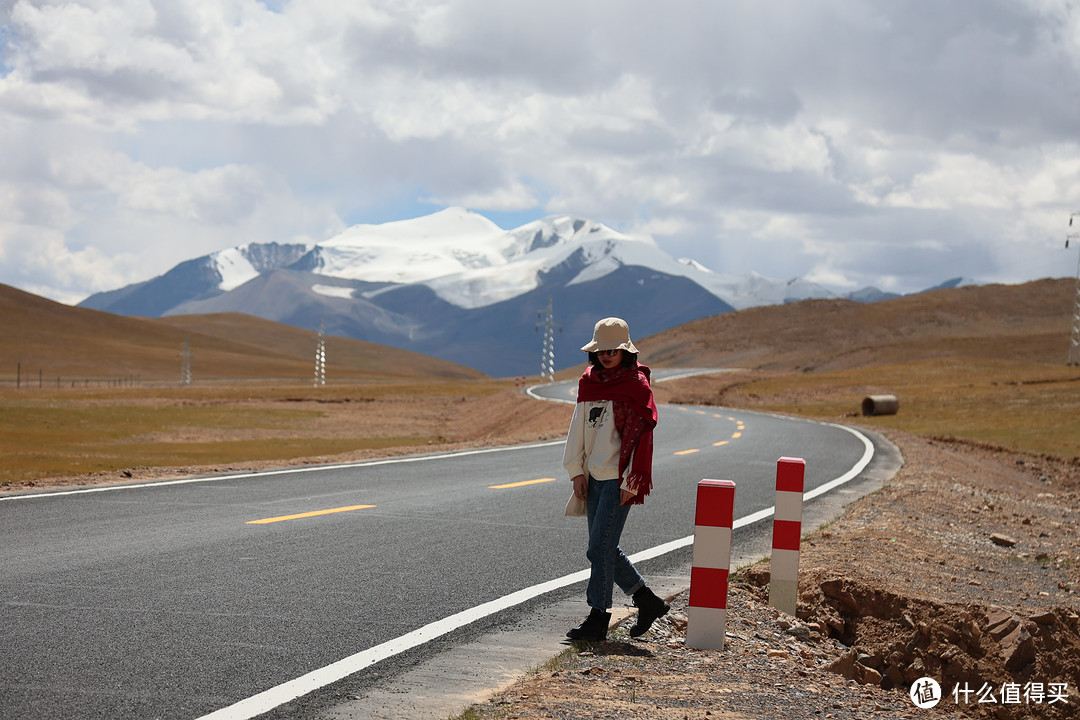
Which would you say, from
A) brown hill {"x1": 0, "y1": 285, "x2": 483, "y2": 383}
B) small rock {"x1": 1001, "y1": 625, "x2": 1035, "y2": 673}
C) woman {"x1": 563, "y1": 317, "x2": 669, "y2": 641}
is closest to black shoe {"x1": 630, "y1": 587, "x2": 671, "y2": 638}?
woman {"x1": 563, "y1": 317, "x2": 669, "y2": 641}

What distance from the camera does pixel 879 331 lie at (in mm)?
134500

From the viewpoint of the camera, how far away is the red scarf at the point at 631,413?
20.2 feet

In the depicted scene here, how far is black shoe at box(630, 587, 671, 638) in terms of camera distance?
6.43m

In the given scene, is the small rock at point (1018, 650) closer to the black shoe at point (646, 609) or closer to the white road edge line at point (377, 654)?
the black shoe at point (646, 609)

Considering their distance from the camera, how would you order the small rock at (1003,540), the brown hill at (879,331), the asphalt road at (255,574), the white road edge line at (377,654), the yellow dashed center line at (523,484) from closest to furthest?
the white road edge line at (377,654)
the asphalt road at (255,574)
the small rock at (1003,540)
the yellow dashed center line at (523,484)
the brown hill at (879,331)

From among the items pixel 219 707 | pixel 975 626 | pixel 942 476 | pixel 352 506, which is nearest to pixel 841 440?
pixel 942 476

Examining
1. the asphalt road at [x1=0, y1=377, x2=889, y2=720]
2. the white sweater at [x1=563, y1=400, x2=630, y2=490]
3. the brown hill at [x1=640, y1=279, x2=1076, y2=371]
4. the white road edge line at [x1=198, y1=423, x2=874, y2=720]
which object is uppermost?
the brown hill at [x1=640, y1=279, x2=1076, y2=371]

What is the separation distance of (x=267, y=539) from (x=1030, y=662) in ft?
21.1

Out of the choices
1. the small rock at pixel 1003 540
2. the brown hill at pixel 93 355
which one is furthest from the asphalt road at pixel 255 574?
the brown hill at pixel 93 355

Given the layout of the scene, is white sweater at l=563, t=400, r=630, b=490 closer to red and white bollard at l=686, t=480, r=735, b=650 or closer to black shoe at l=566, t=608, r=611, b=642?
red and white bollard at l=686, t=480, r=735, b=650

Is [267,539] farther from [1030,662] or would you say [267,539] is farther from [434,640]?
[1030,662]

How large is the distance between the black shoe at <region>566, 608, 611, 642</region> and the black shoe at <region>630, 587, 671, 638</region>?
266mm

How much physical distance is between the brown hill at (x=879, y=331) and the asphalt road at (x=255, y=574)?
101 meters

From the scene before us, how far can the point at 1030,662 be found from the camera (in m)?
6.92
